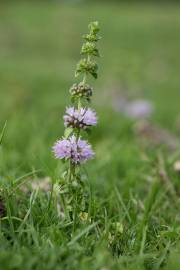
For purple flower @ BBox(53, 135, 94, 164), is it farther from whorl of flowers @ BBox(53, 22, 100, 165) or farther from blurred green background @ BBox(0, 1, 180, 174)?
blurred green background @ BBox(0, 1, 180, 174)

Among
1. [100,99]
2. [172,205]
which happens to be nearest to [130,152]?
[172,205]

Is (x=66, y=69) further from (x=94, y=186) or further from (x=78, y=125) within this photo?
(x=78, y=125)

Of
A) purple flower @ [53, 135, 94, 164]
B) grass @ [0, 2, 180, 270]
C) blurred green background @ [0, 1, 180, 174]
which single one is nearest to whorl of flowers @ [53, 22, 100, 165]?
purple flower @ [53, 135, 94, 164]

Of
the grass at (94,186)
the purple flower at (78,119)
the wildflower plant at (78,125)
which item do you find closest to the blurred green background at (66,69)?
the grass at (94,186)

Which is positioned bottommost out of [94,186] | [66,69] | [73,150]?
[73,150]

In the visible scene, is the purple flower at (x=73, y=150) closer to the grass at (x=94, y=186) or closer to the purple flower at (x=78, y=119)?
the purple flower at (x=78, y=119)

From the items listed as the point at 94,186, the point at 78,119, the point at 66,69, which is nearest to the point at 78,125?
the point at 78,119

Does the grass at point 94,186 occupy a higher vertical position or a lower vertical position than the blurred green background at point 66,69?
lower
